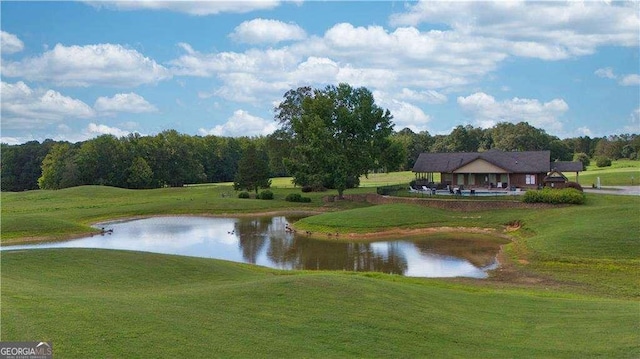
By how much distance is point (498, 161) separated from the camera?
66562 mm

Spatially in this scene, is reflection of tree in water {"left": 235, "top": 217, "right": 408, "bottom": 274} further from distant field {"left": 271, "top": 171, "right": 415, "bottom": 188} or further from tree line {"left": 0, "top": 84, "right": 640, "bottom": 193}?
distant field {"left": 271, "top": 171, "right": 415, "bottom": 188}

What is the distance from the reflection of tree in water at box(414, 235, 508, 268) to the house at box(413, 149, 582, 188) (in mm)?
24082

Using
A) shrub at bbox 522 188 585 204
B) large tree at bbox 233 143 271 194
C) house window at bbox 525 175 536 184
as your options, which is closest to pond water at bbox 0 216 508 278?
shrub at bbox 522 188 585 204

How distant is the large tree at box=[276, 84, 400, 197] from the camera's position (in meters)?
66.8

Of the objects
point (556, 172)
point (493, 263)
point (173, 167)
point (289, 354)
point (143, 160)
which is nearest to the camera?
point (289, 354)

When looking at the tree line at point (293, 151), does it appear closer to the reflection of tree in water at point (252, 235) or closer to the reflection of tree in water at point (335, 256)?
the reflection of tree in water at point (252, 235)

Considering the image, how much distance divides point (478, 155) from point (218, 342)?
59.2 meters

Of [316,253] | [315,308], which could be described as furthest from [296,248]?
[315,308]

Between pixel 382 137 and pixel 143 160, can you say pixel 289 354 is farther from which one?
pixel 143 160

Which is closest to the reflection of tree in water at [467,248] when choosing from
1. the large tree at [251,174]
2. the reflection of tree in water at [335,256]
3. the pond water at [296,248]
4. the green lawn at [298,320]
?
the pond water at [296,248]

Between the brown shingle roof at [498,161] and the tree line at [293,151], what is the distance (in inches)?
140

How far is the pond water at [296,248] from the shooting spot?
33219 mm

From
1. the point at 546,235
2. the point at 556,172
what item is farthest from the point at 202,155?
the point at 546,235

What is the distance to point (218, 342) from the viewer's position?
12.9 metres
